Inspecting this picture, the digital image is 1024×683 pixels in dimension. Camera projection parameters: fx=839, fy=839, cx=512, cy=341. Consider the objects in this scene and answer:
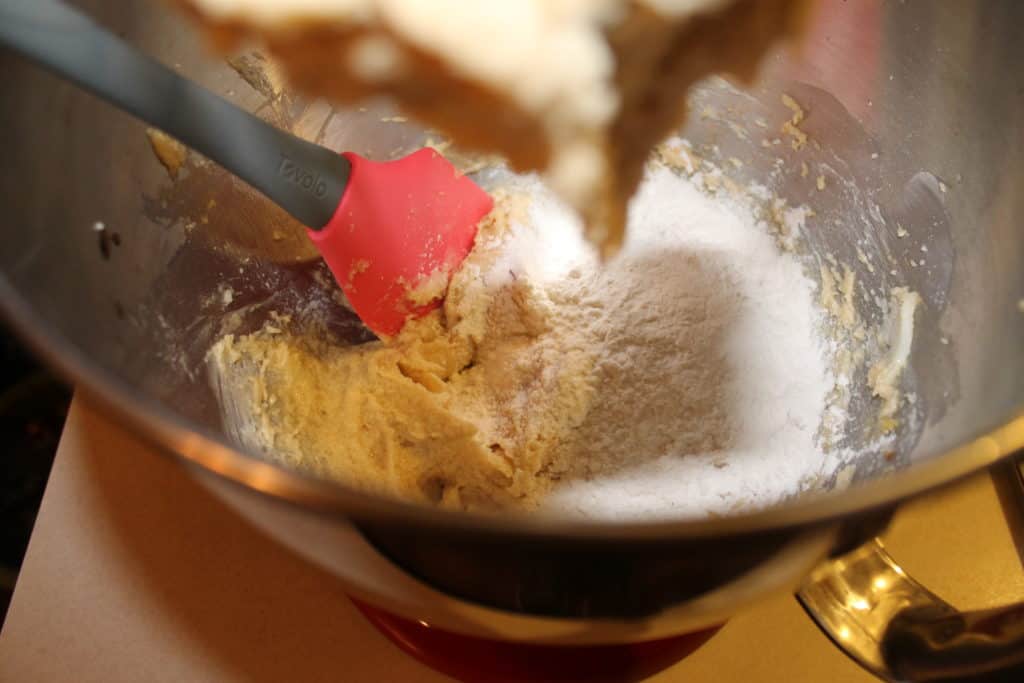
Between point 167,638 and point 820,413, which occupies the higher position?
point 820,413

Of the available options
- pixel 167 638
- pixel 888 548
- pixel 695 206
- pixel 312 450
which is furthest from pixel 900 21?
pixel 167 638

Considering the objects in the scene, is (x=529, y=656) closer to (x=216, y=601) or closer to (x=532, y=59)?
(x=216, y=601)

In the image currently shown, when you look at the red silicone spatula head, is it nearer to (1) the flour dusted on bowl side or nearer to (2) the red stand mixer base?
(1) the flour dusted on bowl side

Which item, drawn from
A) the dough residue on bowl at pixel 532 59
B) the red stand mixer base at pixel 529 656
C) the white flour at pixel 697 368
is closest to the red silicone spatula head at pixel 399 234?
the white flour at pixel 697 368

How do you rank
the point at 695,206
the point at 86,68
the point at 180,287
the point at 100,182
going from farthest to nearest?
1. the point at 695,206
2. the point at 180,287
3. the point at 100,182
4. the point at 86,68

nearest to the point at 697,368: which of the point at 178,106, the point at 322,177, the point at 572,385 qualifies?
the point at 572,385

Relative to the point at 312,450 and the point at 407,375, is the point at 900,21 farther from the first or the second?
the point at 312,450
